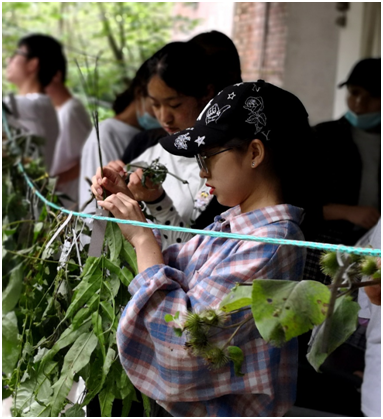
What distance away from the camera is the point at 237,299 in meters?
1.24

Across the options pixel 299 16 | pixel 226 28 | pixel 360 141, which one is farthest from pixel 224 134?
pixel 226 28

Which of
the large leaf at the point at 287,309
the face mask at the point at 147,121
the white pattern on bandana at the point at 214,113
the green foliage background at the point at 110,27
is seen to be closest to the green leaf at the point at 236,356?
the large leaf at the point at 287,309

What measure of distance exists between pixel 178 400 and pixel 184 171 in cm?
99

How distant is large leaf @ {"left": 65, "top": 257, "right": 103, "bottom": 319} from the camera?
5.35 feet

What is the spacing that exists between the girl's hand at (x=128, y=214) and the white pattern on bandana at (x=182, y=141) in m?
0.20

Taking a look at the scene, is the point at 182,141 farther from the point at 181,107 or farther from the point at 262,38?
the point at 262,38

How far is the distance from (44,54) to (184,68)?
315 cm

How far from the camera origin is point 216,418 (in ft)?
4.83

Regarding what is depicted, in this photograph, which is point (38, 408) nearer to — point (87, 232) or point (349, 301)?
point (87, 232)

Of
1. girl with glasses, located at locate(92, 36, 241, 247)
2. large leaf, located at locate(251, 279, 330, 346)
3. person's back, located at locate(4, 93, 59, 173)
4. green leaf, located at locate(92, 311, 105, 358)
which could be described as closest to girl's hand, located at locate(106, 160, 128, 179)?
girl with glasses, located at locate(92, 36, 241, 247)

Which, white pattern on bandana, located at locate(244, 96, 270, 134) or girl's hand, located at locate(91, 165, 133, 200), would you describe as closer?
white pattern on bandana, located at locate(244, 96, 270, 134)

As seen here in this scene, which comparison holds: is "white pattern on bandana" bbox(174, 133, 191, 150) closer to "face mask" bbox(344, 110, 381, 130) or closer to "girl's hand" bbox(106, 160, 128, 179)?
"girl's hand" bbox(106, 160, 128, 179)

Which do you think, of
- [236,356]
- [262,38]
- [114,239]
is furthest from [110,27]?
[236,356]

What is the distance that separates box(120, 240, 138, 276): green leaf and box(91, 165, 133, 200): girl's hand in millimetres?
162
